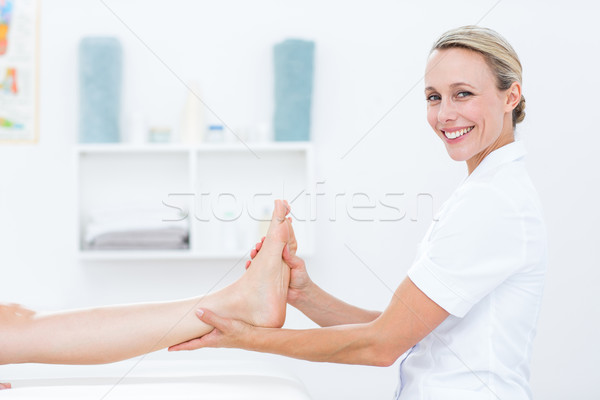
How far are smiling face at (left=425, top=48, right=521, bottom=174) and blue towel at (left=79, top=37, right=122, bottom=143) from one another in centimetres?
132

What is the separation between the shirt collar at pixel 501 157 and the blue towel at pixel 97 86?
4.83 feet

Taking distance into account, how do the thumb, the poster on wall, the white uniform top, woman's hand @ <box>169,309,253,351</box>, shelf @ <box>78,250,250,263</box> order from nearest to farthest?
the white uniform top → woman's hand @ <box>169,309,253,351</box> → the thumb → shelf @ <box>78,250,250,263</box> → the poster on wall

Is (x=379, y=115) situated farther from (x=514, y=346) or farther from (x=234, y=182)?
(x=514, y=346)

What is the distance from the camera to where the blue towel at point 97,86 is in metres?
2.23

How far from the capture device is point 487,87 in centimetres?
132

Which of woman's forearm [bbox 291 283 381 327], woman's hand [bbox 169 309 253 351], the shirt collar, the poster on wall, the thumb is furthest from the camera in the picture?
the poster on wall

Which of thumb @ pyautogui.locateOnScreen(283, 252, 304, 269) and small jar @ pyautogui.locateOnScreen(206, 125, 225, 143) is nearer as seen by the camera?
thumb @ pyautogui.locateOnScreen(283, 252, 304, 269)

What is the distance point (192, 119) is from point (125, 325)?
1057mm

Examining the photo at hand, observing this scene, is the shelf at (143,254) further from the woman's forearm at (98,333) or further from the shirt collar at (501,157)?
the shirt collar at (501,157)

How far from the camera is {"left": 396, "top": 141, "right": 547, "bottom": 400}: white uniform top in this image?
3.89 feet

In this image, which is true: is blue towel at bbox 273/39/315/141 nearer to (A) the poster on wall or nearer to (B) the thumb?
(B) the thumb

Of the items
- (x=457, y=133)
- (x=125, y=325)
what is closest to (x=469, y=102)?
(x=457, y=133)

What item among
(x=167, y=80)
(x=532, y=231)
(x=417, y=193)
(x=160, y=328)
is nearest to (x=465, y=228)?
(x=532, y=231)

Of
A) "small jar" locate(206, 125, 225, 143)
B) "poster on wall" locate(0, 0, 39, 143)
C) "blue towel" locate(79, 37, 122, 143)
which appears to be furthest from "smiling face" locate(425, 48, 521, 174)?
"poster on wall" locate(0, 0, 39, 143)
